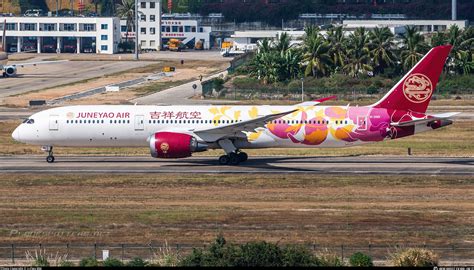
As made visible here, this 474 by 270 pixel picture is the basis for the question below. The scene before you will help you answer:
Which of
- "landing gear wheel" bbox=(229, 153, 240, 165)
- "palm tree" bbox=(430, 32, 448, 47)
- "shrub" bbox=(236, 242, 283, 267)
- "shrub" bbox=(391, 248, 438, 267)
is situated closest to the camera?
"shrub" bbox=(236, 242, 283, 267)

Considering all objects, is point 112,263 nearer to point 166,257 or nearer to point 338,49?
point 166,257

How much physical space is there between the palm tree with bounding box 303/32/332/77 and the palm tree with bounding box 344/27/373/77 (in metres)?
2.49

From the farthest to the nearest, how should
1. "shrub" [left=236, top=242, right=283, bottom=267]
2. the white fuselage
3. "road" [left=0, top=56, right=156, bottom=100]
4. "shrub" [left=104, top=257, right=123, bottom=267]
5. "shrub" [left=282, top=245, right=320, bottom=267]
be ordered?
"road" [left=0, top=56, right=156, bottom=100]
the white fuselage
"shrub" [left=104, top=257, right=123, bottom=267]
"shrub" [left=282, top=245, right=320, bottom=267]
"shrub" [left=236, top=242, right=283, bottom=267]

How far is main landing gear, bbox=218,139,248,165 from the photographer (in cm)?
6988

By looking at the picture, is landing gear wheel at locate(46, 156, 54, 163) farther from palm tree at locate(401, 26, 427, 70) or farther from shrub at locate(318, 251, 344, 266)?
palm tree at locate(401, 26, 427, 70)

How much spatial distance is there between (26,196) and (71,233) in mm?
10507

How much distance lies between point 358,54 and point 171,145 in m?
68.7

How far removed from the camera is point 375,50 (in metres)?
133

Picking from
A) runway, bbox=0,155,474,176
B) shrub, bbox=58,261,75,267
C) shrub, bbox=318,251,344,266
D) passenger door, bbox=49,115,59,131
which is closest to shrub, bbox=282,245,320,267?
shrub, bbox=318,251,344,266

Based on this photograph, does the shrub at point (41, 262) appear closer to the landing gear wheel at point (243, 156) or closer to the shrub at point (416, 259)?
the shrub at point (416, 259)

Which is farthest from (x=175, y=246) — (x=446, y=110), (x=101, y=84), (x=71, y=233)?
(x=101, y=84)

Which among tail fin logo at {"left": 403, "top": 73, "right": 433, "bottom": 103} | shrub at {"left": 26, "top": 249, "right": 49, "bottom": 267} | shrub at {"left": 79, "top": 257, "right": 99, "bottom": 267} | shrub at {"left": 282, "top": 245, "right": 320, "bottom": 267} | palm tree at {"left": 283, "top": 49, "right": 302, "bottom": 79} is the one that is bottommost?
shrub at {"left": 26, "top": 249, "right": 49, "bottom": 267}

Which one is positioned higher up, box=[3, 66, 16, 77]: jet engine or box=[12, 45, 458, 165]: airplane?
box=[3, 66, 16, 77]: jet engine

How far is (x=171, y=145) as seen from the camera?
6788cm
